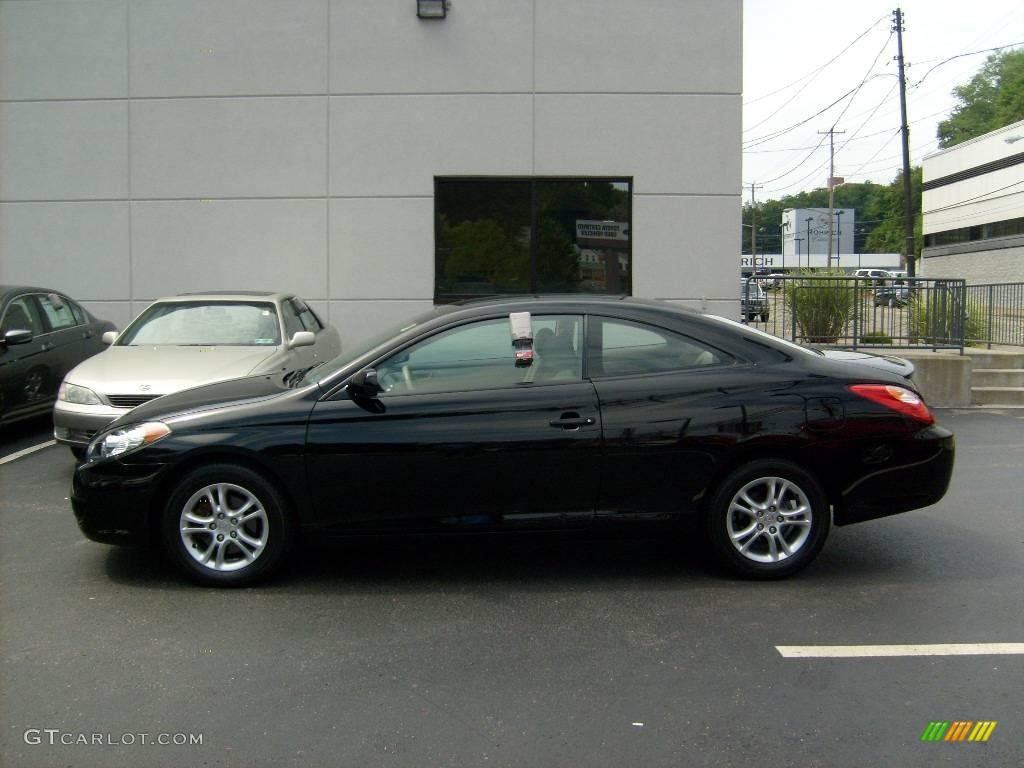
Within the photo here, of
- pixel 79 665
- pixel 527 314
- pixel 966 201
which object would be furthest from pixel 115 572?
pixel 966 201

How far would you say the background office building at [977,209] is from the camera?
1884 inches

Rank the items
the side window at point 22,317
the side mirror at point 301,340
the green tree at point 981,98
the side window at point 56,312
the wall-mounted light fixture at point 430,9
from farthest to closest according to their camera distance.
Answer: the green tree at point 981,98 → the wall-mounted light fixture at point 430,9 → the side window at point 56,312 → the side window at point 22,317 → the side mirror at point 301,340

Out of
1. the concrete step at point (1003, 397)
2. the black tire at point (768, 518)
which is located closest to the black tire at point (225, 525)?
the black tire at point (768, 518)

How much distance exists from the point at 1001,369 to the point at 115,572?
11.6 metres

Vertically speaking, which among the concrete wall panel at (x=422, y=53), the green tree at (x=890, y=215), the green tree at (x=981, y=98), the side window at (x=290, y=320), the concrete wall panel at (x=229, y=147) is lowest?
the side window at (x=290, y=320)

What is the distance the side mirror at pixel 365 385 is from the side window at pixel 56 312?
641 centimetres

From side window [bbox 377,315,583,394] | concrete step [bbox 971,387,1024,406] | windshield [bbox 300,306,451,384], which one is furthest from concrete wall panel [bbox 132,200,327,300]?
concrete step [bbox 971,387,1024,406]

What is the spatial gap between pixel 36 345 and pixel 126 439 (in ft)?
17.2

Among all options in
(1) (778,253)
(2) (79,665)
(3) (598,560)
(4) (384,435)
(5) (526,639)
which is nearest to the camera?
(2) (79,665)

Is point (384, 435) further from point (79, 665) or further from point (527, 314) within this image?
point (79, 665)

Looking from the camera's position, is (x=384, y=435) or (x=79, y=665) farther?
(x=384, y=435)

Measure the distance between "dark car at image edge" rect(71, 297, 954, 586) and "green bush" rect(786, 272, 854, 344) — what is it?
7585mm

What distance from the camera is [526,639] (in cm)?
448

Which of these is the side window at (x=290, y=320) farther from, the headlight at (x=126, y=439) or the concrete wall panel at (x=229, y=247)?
the headlight at (x=126, y=439)
